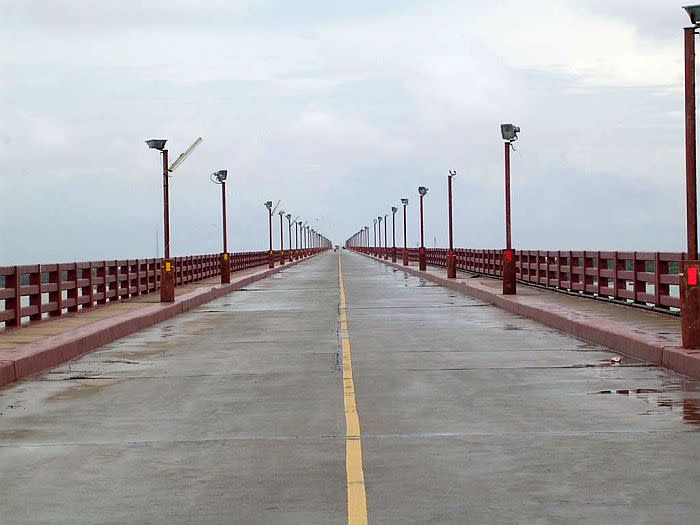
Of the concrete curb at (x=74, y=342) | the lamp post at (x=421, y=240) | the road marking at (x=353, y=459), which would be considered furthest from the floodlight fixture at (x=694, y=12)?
the lamp post at (x=421, y=240)

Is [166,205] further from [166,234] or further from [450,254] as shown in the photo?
[450,254]

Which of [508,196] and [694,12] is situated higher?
[694,12]

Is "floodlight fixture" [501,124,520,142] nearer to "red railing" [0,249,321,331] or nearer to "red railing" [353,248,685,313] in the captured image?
"red railing" [353,248,685,313]

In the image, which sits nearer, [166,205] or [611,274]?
[611,274]

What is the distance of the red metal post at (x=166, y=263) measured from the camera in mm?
30609

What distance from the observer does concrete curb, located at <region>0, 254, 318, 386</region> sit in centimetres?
1529

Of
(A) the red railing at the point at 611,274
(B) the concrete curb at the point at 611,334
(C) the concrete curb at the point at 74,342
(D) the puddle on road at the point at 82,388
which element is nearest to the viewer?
(D) the puddle on road at the point at 82,388

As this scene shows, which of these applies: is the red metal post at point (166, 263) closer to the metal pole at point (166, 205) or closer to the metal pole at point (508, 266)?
the metal pole at point (166, 205)

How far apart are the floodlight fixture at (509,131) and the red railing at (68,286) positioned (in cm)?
1159

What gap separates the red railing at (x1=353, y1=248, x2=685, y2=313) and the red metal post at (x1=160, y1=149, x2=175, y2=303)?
11122 millimetres

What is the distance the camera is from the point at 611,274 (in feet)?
92.2

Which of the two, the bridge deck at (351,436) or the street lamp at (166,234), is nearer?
the bridge deck at (351,436)

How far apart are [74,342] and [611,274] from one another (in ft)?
48.1

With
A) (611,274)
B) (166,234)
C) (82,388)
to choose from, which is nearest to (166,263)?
(166,234)
